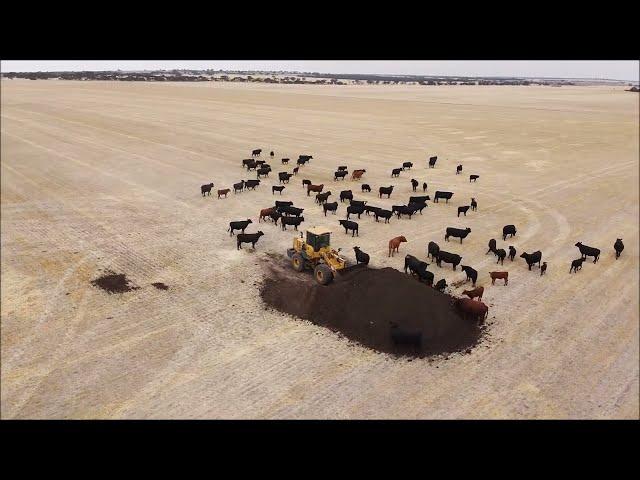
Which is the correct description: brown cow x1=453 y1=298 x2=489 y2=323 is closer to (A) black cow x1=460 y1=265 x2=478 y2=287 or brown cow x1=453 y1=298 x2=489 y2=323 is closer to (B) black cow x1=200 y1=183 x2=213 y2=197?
(A) black cow x1=460 y1=265 x2=478 y2=287

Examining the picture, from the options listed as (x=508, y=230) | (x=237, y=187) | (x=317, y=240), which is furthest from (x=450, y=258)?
(x=237, y=187)

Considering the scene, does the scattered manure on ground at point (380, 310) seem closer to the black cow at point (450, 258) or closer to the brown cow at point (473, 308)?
the brown cow at point (473, 308)

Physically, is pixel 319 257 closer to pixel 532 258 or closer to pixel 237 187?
pixel 532 258

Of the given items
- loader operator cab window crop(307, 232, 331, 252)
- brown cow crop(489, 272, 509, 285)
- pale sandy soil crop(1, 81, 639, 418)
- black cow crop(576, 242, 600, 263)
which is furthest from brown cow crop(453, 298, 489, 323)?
black cow crop(576, 242, 600, 263)

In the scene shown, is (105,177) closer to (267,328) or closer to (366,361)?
(267,328)

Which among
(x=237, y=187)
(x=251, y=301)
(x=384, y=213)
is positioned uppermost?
(x=237, y=187)

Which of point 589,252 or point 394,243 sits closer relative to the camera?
point 589,252

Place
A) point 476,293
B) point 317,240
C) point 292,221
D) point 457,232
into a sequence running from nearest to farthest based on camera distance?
point 476,293 < point 317,240 < point 457,232 < point 292,221
